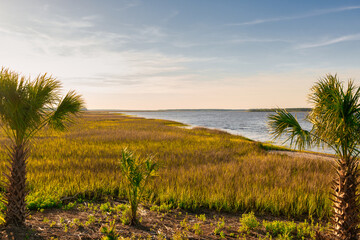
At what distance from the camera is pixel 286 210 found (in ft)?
22.8

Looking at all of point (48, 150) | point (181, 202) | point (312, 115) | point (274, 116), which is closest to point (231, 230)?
point (181, 202)

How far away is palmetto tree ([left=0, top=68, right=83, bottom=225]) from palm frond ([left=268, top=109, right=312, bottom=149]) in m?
4.51

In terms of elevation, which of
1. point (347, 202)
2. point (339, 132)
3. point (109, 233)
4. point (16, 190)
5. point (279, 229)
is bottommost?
point (279, 229)

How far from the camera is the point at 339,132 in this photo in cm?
424

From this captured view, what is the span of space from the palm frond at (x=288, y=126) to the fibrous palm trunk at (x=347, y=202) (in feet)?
2.57

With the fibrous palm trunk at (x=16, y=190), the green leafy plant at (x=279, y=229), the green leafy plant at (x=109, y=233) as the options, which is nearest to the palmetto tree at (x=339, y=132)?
the green leafy plant at (x=279, y=229)

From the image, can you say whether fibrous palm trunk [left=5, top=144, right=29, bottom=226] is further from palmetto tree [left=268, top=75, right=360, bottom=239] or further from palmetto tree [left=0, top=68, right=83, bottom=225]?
palmetto tree [left=268, top=75, right=360, bottom=239]

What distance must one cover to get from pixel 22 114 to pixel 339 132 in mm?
6204

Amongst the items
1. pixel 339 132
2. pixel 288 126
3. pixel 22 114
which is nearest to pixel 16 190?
pixel 22 114

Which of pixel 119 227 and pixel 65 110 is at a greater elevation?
pixel 65 110

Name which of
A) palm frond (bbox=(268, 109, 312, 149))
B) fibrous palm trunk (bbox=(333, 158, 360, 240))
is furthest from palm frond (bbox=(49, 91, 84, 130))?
fibrous palm trunk (bbox=(333, 158, 360, 240))

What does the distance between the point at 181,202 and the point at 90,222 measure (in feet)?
8.79

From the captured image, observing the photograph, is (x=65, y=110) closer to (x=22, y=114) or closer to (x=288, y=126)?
(x=22, y=114)

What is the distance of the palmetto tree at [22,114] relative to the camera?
4.40 metres
